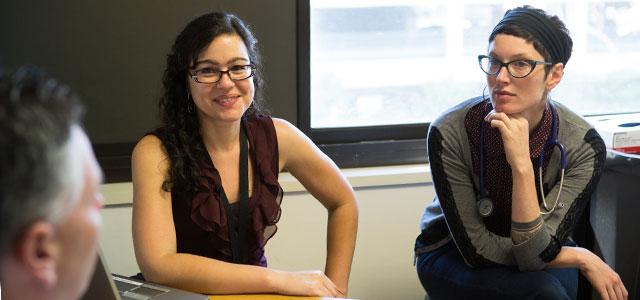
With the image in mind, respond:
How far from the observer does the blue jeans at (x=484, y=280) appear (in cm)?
219

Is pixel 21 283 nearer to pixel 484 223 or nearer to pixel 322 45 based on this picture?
pixel 484 223

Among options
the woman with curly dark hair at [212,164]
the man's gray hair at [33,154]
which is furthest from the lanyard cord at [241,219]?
the man's gray hair at [33,154]

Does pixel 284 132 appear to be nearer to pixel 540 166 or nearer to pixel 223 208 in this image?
pixel 223 208

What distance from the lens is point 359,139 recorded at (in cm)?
307

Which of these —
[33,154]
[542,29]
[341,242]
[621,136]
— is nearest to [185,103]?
[341,242]

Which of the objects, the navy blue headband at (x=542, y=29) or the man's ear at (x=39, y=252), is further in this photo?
the navy blue headband at (x=542, y=29)

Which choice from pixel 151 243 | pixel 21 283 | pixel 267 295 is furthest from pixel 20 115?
pixel 151 243

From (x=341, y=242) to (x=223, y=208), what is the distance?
1.21ft

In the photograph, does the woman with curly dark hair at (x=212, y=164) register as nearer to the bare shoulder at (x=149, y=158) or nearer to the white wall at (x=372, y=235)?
the bare shoulder at (x=149, y=158)

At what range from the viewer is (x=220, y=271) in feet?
6.18

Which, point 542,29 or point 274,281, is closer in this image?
point 274,281

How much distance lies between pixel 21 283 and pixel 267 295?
1.11 m

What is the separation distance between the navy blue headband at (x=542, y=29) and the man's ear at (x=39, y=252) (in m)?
1.73

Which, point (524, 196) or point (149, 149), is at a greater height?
point (149, 149)
